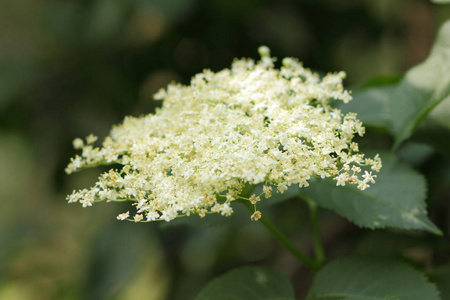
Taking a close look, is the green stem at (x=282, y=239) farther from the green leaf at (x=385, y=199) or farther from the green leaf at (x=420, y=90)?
the green leaf at (x=420, y=90)

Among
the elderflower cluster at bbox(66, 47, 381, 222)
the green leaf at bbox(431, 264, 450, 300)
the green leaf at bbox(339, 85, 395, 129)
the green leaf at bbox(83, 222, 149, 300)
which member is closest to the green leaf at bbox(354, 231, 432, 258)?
the green leaf at bbox(431, 264, 450, 300)

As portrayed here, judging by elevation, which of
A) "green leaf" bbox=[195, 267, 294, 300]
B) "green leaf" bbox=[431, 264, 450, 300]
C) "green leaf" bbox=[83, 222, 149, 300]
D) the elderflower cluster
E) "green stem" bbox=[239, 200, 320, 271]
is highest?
"green leaf" bbox=[83, 222, 149, 300]

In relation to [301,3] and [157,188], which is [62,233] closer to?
[301,3]

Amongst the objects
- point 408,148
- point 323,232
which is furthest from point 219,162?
point 323,232

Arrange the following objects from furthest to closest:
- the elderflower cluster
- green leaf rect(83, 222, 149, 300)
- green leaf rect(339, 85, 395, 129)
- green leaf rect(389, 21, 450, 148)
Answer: green leaf rect(83, 222, 149, 300) < green leaf rect(339, 85, 395, 129) < green leaf rect(389, 21, 450, 148) < the elderflower cluster

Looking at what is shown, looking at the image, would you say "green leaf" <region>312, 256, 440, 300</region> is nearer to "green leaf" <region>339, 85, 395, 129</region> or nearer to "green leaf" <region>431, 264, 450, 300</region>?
"green leaf" <region>431, 264, 450, 300</region>

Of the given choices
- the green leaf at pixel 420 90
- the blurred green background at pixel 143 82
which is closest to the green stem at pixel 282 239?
the green leaf at pixel 420 90

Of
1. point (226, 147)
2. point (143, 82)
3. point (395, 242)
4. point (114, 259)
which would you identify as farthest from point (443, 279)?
point (143, 82)
